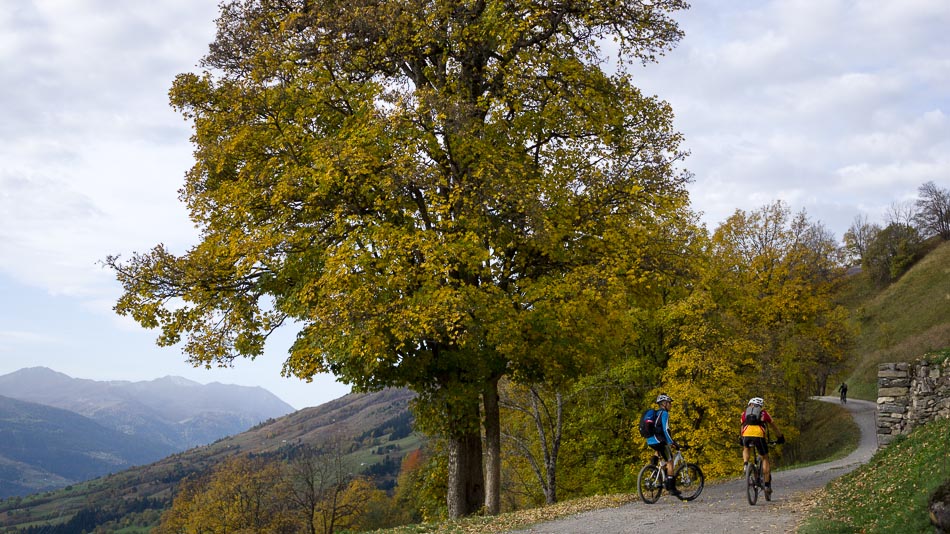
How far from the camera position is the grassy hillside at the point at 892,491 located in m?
11.1

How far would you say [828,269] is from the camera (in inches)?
2274

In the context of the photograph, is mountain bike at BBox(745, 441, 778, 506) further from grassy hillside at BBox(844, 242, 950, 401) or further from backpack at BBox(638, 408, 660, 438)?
grassy hillside at BBox(844, 242, 950, 401)

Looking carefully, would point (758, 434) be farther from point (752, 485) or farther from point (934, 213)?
point (934, 213)

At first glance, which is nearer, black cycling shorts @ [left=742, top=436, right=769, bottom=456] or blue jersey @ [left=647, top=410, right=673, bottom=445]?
black cycling shorts @ [left=742, top=436, right=769, bottom=456]

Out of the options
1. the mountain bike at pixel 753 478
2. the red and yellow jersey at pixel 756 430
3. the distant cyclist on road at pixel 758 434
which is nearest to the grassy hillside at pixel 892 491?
the distant cyclist on road at pixel 758 434

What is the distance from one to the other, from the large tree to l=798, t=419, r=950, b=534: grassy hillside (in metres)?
6.81

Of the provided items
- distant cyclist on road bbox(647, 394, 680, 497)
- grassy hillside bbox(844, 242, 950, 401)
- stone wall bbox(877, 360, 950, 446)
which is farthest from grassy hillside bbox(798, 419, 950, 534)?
grassy hillside bbox(844, 242, 950, 401)

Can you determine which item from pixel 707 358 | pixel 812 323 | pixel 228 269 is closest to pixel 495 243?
Answer: pixel 228 269

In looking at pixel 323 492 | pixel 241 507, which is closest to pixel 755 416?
pixel 323 492

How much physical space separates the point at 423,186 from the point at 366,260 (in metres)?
2.51

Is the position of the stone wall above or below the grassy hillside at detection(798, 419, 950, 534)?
above

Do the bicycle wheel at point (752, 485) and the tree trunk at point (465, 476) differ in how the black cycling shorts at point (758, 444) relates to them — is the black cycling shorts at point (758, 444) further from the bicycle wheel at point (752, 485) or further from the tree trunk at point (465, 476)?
the tree trunk at point (465, 476)

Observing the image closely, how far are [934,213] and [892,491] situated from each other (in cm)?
10161

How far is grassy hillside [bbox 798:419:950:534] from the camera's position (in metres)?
11.1
